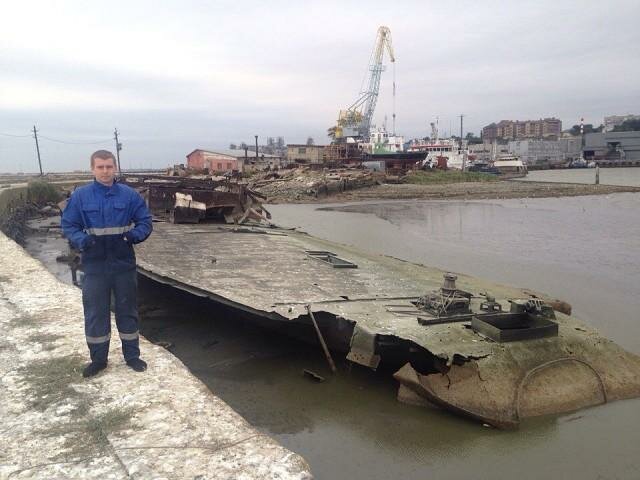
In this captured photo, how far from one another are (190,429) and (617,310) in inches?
344

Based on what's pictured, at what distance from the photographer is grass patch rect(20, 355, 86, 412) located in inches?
135

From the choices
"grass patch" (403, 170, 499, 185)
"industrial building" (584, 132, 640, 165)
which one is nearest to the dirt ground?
"grass patch" (403, 170, 499, 185)

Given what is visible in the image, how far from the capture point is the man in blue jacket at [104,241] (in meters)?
3.59

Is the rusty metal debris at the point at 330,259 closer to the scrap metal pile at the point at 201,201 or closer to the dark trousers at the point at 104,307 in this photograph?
the scrap metal pile at the point at 201,201

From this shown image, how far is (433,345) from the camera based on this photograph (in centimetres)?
495

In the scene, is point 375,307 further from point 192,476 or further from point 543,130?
point 543,130

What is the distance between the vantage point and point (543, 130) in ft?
652

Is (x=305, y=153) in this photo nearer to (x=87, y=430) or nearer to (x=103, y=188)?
(x=103, y=188)

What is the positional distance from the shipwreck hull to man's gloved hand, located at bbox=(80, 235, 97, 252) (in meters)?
2.41

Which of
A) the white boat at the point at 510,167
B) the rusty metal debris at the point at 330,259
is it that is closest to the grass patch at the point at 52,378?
the rusty metal debris at the point at 330,259

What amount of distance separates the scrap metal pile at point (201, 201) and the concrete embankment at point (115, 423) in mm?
9289

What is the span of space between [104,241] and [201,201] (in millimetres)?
10738

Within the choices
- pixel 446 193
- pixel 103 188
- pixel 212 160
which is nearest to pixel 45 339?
pixel 103 188

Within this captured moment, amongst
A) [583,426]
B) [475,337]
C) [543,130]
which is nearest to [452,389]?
[475,337]
